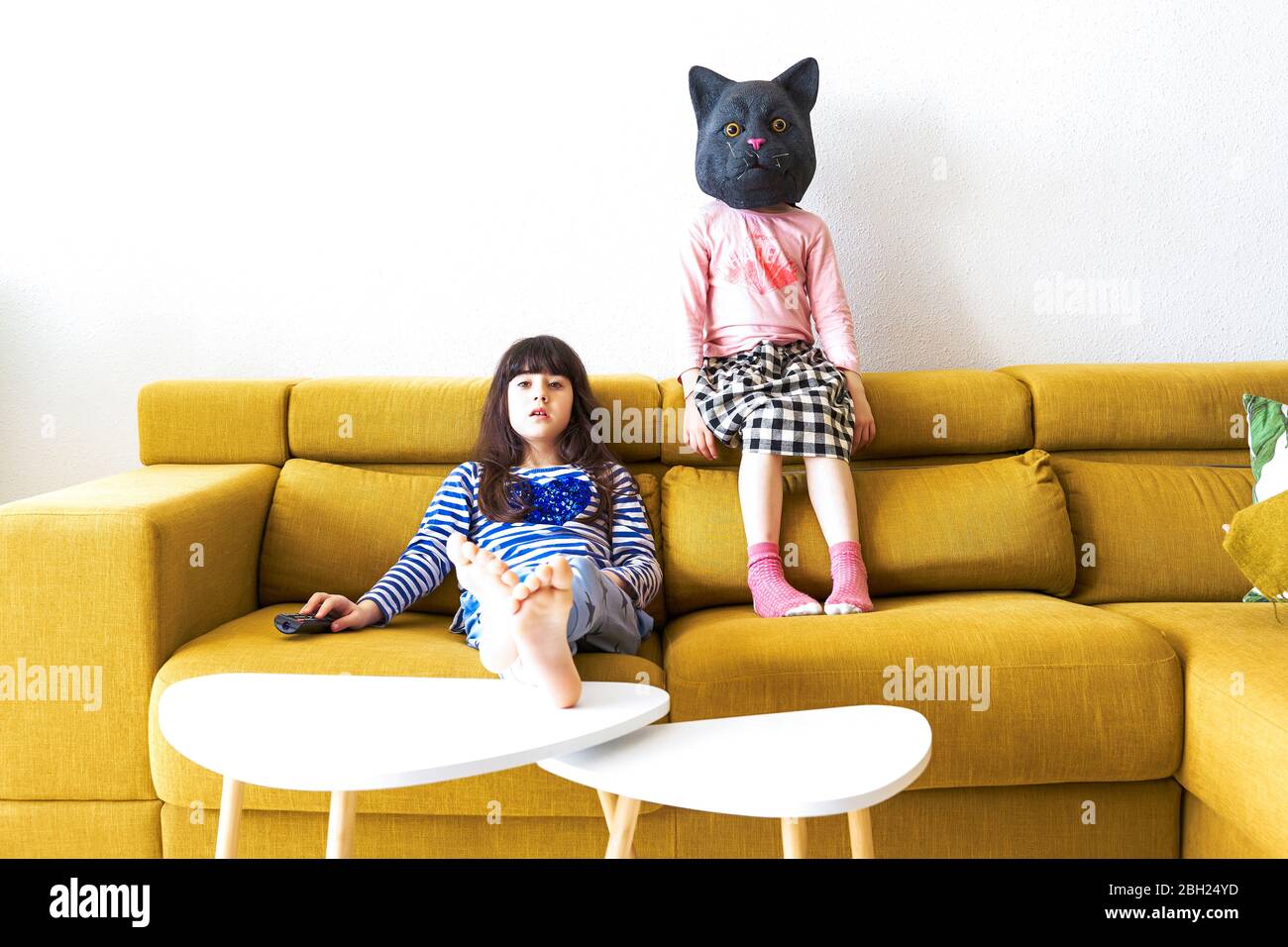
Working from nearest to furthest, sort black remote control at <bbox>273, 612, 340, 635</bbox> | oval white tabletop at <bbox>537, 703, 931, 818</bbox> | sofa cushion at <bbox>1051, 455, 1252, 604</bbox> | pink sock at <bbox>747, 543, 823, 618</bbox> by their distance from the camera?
oval white tabletop at <bbox>537, 703, 931, 818</bbox> → black remote control at <bbox>273, 612, 340, 635</bbox> → pink sock at <bbox>747, 543, 823, 618</bbox> → sofa cushion at <bbox>1051, 455, 1252, 604</bbox>

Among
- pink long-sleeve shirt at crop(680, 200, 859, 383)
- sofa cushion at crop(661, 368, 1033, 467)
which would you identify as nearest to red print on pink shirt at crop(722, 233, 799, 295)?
pink long-sleeve shirt at crop(680, 200, 859, 383)

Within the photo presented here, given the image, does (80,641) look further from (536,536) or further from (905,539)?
(905,539)

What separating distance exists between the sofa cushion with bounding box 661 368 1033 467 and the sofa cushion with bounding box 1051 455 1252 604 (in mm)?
147

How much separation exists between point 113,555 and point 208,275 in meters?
1.08

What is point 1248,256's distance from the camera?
2.49 meters

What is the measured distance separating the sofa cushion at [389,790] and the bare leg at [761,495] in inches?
17.1

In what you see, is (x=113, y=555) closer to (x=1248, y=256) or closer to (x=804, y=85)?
(x=804, y=85)

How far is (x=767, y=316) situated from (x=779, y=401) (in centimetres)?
28

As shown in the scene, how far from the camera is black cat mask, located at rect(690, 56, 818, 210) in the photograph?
2156mm

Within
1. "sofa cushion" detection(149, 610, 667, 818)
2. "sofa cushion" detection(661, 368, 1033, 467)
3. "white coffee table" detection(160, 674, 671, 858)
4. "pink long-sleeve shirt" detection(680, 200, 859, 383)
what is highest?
"pink long-sleeve shirt" detection(680, 200, 859, 383)

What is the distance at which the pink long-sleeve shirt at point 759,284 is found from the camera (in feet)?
7.20

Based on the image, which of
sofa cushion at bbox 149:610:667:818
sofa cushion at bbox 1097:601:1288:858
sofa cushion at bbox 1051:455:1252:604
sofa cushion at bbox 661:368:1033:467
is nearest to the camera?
sofa cushion at bbox 1097:601:1288:858

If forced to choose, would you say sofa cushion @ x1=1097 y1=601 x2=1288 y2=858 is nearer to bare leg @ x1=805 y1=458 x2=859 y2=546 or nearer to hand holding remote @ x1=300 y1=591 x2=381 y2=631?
bare leg @ x1=805 y1=458 x2=859 y2=546
